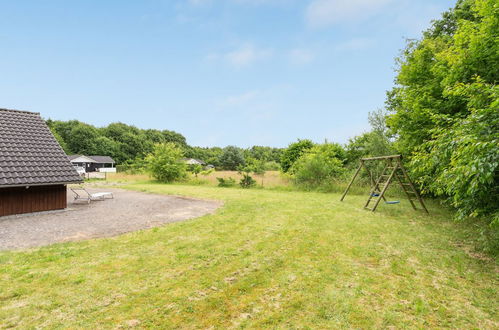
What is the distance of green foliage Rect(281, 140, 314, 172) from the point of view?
28047mm

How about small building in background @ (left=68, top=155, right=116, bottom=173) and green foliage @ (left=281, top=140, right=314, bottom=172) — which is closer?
green foliage @ (left=281, top=140, right=314, bottom=172)

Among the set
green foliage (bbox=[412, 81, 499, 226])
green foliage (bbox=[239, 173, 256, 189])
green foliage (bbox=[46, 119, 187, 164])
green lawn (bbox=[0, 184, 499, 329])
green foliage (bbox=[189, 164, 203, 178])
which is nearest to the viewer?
green lawn (bbox=[0, 184, 499, 329])

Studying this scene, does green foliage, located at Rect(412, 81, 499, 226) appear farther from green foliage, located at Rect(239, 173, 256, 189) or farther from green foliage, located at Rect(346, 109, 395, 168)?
green foliage, located at Rect(239, 173, 256, 189)

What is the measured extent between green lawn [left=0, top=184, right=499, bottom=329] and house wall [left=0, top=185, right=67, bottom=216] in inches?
165

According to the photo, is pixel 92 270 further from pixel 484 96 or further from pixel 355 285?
pixel 484 96

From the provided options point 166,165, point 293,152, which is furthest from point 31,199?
point 293,152

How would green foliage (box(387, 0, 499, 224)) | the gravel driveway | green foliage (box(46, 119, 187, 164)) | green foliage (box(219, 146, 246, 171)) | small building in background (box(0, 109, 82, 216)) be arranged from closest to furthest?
green foliage (box(387, 0, 499, 224))
the gravel driveway
small building in background (box(0, 109, 82, 216))
green foliage (box(219, 146, 246, 171))
green foliage (box(46, 119, 187, 164))

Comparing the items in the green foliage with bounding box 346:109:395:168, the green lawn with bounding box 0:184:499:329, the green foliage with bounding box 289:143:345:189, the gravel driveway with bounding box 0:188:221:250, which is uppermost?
the green foliage with bounding box 346:109:395:168

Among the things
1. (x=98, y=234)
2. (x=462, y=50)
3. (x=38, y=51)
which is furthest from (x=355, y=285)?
(x=38, y=51)

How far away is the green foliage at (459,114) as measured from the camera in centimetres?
338

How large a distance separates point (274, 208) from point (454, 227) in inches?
211

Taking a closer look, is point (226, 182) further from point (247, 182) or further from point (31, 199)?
point (31, 199)

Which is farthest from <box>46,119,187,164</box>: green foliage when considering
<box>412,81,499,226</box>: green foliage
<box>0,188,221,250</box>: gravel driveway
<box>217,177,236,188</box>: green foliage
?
<box>412,81,499,226</box>: green foliage

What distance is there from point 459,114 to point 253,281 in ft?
19.3
